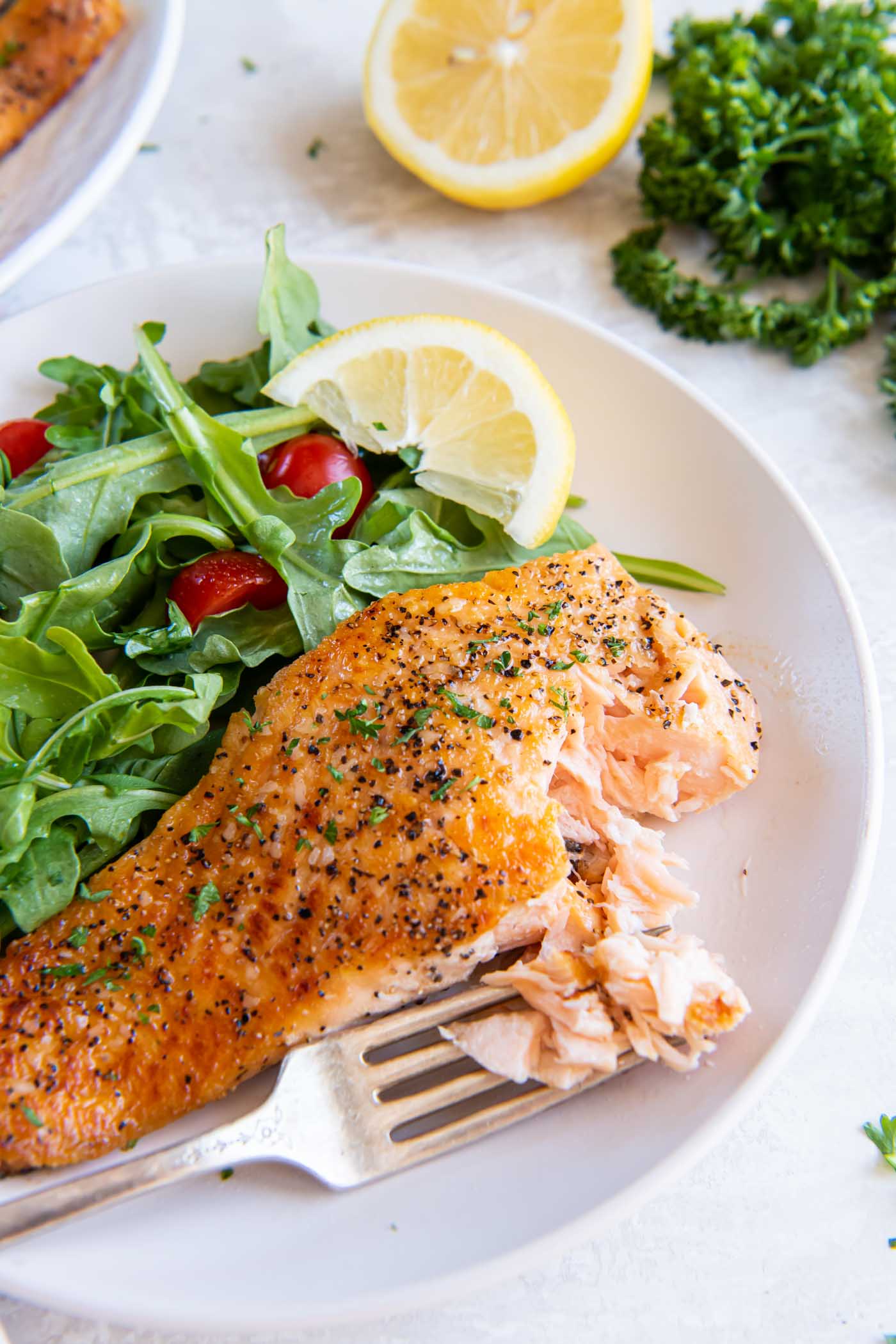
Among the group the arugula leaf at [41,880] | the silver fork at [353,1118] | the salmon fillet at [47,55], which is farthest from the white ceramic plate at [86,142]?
the silver fork at [353,1118]

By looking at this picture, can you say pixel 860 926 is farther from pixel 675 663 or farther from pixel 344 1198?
pixel 344 1198

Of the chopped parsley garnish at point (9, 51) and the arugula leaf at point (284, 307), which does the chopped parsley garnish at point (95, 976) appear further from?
the chopped parsley garnish at point (9, 51)

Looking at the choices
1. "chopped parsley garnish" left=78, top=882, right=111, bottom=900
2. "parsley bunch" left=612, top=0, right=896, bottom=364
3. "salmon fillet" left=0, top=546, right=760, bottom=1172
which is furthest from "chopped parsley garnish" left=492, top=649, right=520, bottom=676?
"parsley bunch" left=612, top=0, right=896, bottom=364

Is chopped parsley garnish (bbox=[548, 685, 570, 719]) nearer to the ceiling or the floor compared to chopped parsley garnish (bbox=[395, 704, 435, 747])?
nearer to the floor

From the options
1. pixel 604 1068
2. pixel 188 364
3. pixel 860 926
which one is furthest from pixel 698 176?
pixel 604 1068

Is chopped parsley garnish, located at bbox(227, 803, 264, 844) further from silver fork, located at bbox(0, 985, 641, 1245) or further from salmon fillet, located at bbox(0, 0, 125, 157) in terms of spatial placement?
salmon fillet, located at bbox(0, 0, 125, 157)

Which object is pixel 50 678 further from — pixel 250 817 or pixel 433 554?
pixel 433 554

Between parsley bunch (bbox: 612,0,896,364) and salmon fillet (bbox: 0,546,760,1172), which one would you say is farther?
parsley bunch (bbox: 612,0,896,364)
